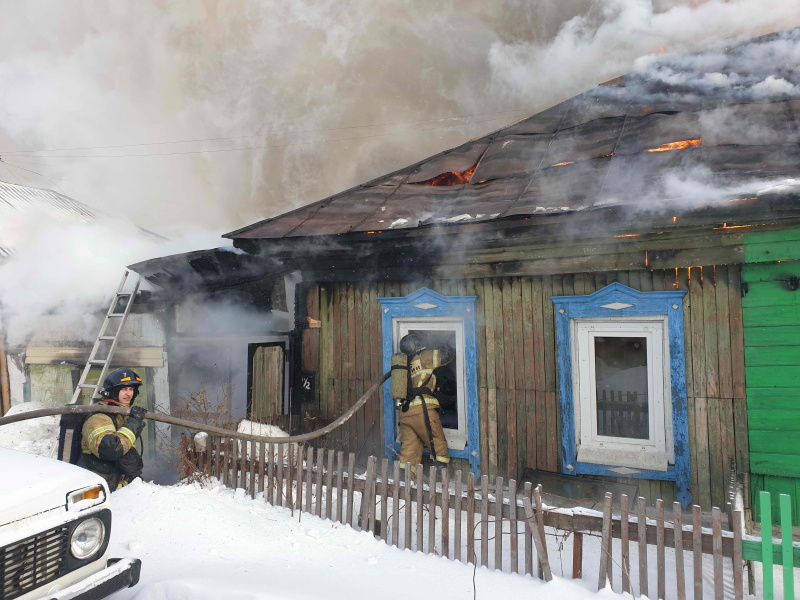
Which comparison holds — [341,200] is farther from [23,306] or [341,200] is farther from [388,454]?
[23,306]

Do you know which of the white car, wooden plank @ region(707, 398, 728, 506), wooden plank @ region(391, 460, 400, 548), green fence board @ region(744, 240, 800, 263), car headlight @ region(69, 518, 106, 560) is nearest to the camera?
the white car

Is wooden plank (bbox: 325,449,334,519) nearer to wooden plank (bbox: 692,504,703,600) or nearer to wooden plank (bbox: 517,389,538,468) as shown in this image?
wooden plank (bbox: 517,389,538,468)

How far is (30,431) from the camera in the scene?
9.69 m

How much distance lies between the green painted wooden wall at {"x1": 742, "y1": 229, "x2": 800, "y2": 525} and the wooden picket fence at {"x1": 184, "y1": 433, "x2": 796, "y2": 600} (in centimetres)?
99

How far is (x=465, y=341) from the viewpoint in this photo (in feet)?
22.0

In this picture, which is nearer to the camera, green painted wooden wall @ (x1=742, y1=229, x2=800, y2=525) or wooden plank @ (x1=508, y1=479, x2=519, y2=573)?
wooden plank @ (x1=508, y1=479, x2=519, y2=573)

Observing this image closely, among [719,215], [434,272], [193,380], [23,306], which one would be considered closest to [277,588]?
[434,272]

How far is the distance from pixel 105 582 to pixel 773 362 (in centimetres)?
618

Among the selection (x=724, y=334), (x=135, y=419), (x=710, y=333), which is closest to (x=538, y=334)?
(x=710, y=333)

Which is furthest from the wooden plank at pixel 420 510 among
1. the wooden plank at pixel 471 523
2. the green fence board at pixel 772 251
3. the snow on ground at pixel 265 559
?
the green fence board at pixel 772 251

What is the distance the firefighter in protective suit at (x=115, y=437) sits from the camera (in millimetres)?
5051

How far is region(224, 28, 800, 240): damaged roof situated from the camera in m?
5.00

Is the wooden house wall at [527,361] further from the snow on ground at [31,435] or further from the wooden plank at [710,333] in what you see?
the snow on ground at [31,435]

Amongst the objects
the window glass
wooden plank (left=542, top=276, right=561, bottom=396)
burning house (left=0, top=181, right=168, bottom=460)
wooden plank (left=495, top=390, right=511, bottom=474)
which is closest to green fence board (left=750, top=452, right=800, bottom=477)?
the window glass
